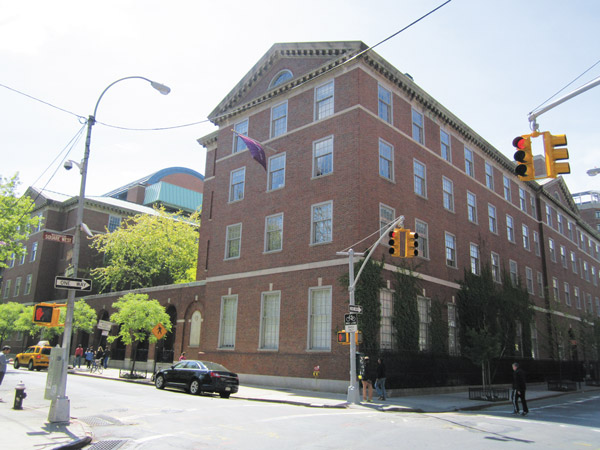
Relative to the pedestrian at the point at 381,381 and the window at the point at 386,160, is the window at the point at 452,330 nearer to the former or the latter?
the window at the point at 386,160

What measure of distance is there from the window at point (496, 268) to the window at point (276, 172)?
701 inches

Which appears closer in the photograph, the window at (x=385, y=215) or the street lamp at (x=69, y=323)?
the street lamp at (x=69, y=323)

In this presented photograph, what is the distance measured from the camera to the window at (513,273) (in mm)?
38841

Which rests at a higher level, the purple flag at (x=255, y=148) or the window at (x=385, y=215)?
the purple flag at (x=255, y=148)

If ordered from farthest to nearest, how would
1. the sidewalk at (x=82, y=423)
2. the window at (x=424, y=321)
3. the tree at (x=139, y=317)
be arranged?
the tree at (x=139, y=317) < the window at (x=424, y=321) < the sidewalk at (x=82, y=423)

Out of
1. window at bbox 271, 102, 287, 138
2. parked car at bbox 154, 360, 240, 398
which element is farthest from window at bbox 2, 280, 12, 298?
parked car at bbox 154, 360, 240, 398

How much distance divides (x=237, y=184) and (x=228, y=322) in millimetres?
8980

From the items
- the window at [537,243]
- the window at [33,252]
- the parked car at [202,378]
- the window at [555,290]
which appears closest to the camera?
the parked car at [202,378]

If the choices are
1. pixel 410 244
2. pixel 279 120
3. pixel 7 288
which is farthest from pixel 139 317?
pixel 7 288

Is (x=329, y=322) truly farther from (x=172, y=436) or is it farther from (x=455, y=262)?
(x=172, y=436)

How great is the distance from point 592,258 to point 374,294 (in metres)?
48.1

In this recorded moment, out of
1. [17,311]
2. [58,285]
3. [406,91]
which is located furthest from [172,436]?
[17,311]

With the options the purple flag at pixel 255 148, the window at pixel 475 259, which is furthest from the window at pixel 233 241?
the window at pixel 475 259

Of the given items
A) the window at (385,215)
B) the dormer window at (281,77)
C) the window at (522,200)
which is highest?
the dormer window at (281,77)
